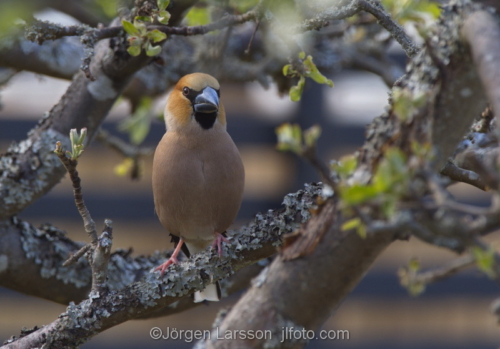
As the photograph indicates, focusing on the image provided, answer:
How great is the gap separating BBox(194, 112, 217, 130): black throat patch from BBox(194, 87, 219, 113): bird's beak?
0.04 metres

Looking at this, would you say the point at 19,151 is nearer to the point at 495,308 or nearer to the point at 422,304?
the point at 495,308

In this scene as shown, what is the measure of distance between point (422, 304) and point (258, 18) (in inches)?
146

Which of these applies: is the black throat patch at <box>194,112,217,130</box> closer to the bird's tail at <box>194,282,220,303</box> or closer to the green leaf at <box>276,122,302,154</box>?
the bird's tail at <box>194,282,220,303</box>

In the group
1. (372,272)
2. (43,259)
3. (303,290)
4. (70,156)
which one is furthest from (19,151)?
(372,272)

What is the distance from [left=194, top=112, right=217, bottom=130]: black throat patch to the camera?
2.94 metres

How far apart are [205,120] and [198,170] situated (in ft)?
0.94

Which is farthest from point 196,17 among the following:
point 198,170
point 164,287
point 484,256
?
point 484,256

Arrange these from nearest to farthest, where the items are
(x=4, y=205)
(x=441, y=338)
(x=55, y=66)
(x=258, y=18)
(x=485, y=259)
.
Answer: (x=485, y=259), (x=258, y=18), (x=4, y=205), (x=55, y=66), (x=441, y=338)

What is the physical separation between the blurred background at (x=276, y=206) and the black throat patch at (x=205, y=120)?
86.6 inches

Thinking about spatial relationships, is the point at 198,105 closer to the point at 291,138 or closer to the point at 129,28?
the point at 129,28

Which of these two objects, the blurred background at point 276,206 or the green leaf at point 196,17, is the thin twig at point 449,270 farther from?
the blurred background at point 276,206

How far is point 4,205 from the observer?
266cm

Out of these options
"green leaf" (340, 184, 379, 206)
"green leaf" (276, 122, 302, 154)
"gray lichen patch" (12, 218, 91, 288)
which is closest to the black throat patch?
"gray lichen patch" (12, 218, 91, 288)

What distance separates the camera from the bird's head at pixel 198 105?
9.44 ft
